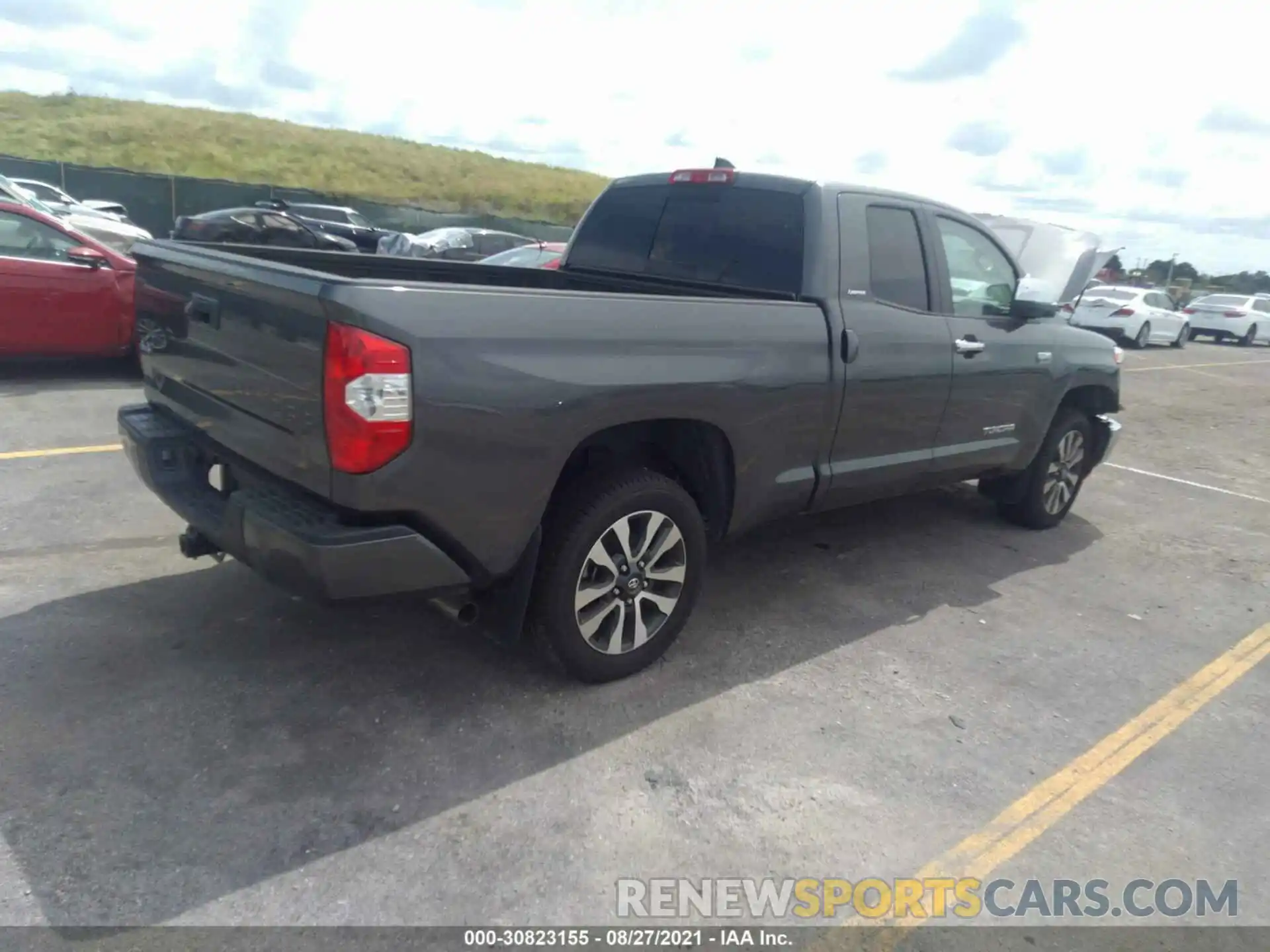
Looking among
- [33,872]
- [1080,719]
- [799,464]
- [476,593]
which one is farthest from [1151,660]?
[33,872]

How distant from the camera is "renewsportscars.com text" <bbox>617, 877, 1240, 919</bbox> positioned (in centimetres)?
268

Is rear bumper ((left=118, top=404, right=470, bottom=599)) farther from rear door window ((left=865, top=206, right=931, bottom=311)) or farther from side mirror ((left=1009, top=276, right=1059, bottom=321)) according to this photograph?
side mirror ((left=1009, top=276, right=1059, bottom=321))

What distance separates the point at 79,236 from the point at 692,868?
793 centimetres

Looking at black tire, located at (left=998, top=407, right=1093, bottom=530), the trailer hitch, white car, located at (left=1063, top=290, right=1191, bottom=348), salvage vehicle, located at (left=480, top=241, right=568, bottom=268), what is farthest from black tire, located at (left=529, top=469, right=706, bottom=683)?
white car, located at (left=1063, top=290, right=1191, bottom=348)

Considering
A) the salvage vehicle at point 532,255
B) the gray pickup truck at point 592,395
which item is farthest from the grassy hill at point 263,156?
the gray pickup truck at point 592,395

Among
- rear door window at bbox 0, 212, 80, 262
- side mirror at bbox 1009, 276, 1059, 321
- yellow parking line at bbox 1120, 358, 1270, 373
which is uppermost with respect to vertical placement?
side mirror at bbox 1009, 276, 1059, 321

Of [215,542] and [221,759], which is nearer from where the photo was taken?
[221,759]

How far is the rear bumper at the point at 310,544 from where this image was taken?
2842 mm

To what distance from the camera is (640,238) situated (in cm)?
495

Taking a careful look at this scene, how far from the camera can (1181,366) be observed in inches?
778

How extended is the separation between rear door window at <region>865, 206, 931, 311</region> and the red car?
610 centimetres

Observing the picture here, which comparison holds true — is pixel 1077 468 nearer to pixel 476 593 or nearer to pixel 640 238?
pixel 640 238

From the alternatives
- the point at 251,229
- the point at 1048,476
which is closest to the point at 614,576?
the point at 1048,476

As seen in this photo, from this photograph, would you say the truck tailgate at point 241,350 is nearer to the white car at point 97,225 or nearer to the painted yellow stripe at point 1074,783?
the painted yellow stripe at point 1074,783
